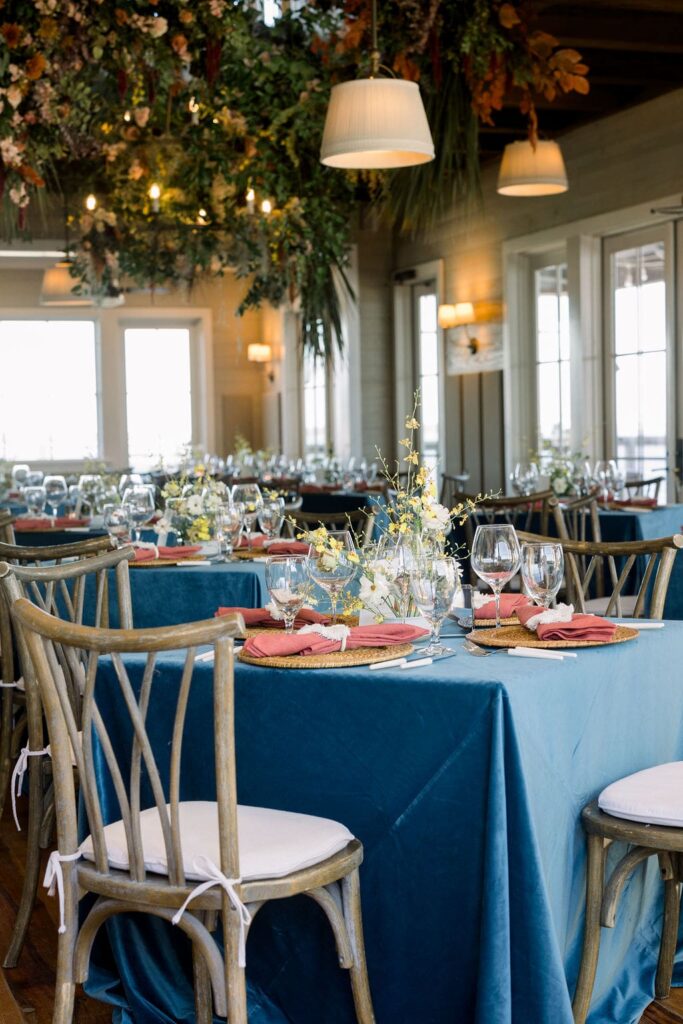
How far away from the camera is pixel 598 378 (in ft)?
31.4

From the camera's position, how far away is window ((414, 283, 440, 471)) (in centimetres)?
1244

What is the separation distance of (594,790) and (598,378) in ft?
24.2

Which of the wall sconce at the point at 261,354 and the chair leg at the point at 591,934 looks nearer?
the chair leg at the point at 591,934

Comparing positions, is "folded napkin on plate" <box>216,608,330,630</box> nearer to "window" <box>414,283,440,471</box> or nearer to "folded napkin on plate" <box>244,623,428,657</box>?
"folded napkin on plate" <box>244,623,428,657</box>

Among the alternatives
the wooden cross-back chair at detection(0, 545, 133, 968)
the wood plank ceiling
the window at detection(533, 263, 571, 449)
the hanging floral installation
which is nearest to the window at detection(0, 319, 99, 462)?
the window at detection(533, 263, 571, 449)

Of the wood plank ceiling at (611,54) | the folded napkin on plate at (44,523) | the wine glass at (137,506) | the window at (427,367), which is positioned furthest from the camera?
the window at (427,367)

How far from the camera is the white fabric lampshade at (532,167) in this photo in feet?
23.3

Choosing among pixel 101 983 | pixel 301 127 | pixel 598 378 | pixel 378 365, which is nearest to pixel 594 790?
pixel 101 983

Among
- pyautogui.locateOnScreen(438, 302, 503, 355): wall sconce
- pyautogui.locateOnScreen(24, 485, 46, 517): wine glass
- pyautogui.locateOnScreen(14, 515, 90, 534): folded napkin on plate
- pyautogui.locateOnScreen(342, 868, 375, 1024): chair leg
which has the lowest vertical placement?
pyautogui.locateOnScreen(342, 868, 375, 1024): chair leg

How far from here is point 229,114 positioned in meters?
6.67

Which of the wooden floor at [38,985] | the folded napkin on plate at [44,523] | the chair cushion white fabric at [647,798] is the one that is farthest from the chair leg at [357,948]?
the folded napkin on plate at [44,523]

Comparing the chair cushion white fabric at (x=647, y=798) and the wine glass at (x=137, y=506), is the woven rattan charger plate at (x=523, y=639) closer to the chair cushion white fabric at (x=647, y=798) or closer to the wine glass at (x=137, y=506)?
the chair cushion white fabric at (x=647, y=798)

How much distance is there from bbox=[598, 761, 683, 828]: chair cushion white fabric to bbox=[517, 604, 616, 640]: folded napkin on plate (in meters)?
0.28

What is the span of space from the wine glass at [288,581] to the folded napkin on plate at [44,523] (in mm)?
3520
